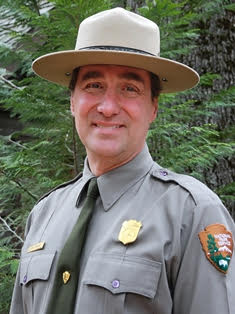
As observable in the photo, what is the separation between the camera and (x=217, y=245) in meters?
1.75

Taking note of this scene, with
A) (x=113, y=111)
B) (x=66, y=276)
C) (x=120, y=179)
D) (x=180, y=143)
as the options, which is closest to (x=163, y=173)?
(x=120, y=179)

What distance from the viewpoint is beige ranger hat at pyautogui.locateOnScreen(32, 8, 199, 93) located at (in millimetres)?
2051

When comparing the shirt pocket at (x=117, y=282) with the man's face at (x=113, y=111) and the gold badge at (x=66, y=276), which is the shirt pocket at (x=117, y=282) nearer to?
the gold badge at (x=66, y=276)

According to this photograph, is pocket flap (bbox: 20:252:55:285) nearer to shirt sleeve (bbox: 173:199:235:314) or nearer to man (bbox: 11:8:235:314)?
man (bbox: 11:8:235:314)

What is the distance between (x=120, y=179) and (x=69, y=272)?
0.40 m

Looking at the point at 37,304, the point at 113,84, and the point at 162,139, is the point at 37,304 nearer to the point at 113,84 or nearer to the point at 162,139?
the point at 113,84

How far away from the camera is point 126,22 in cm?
216

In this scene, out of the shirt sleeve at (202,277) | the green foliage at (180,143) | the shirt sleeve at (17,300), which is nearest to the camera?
the shirt sleeve at (202,277)

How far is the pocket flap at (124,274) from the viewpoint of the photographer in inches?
69.6

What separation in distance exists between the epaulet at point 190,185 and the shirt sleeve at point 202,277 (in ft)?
0.15

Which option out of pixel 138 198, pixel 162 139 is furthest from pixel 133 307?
pixel 162 139

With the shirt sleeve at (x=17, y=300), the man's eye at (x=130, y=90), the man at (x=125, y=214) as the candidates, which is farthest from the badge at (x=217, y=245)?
the shirt sleeve at (x=17, y=300)

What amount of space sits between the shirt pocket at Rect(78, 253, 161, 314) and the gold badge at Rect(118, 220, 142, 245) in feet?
0.20

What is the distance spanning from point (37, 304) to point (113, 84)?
85 centimetres
